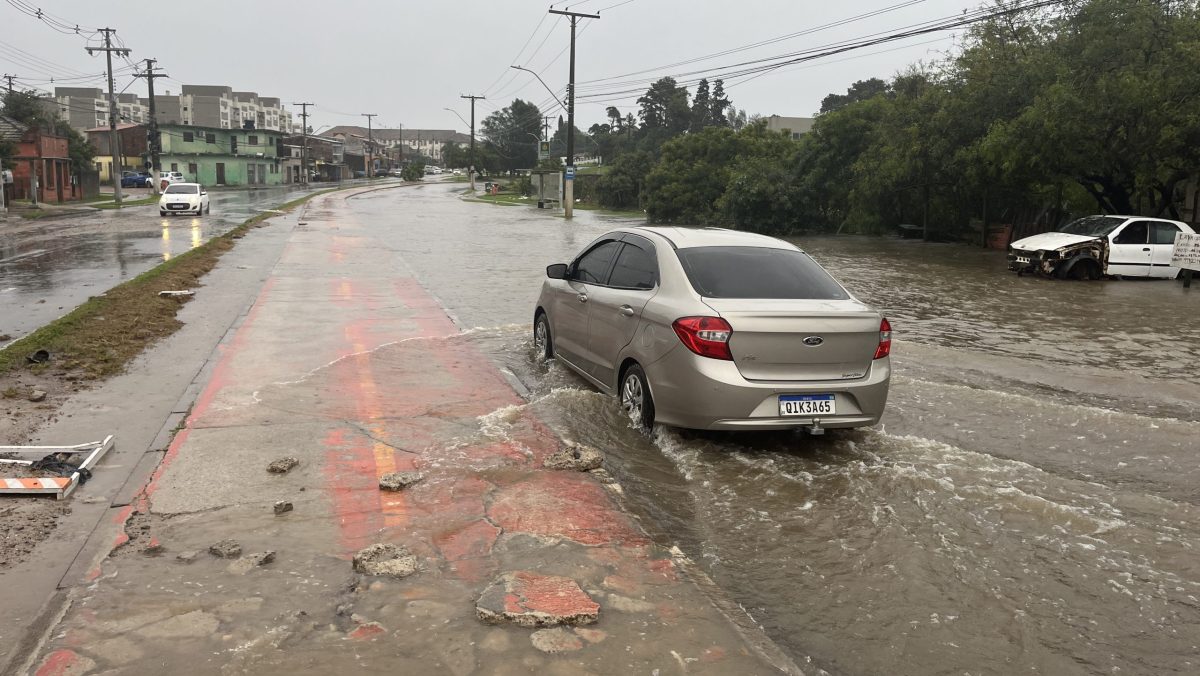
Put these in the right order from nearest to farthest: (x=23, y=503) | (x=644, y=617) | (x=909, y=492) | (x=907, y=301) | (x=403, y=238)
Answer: (x=644, y=617) < (x=23, y=503) < (x=909, y=492) < (x=907, y=301) < (x=403, y=238)

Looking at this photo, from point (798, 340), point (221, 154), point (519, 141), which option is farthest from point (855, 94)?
point (798, 340)

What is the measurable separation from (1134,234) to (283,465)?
19937 mm

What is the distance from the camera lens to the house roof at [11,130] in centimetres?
4347

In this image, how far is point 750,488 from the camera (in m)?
5.54

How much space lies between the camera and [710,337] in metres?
5.86

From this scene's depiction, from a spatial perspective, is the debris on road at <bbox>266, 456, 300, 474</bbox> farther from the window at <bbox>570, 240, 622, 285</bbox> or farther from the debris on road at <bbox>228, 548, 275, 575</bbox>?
the window at <bbox>570, 240, 622, 285</bbox>

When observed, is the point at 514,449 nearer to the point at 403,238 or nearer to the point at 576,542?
the point at 576,542

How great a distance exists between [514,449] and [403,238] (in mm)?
22288

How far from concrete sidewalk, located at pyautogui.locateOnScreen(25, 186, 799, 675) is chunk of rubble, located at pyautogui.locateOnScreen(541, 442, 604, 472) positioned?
0.10 metres

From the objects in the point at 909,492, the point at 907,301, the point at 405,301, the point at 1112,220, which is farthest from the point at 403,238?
the point at 909,492

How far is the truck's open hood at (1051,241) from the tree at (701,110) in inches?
3520

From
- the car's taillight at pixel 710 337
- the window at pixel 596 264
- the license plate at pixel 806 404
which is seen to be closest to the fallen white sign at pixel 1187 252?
the window at pixel 596 264

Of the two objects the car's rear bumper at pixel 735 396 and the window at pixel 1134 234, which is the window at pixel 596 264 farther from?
the window at pixel 1134 234

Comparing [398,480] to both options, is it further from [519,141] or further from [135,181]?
[519,141]
